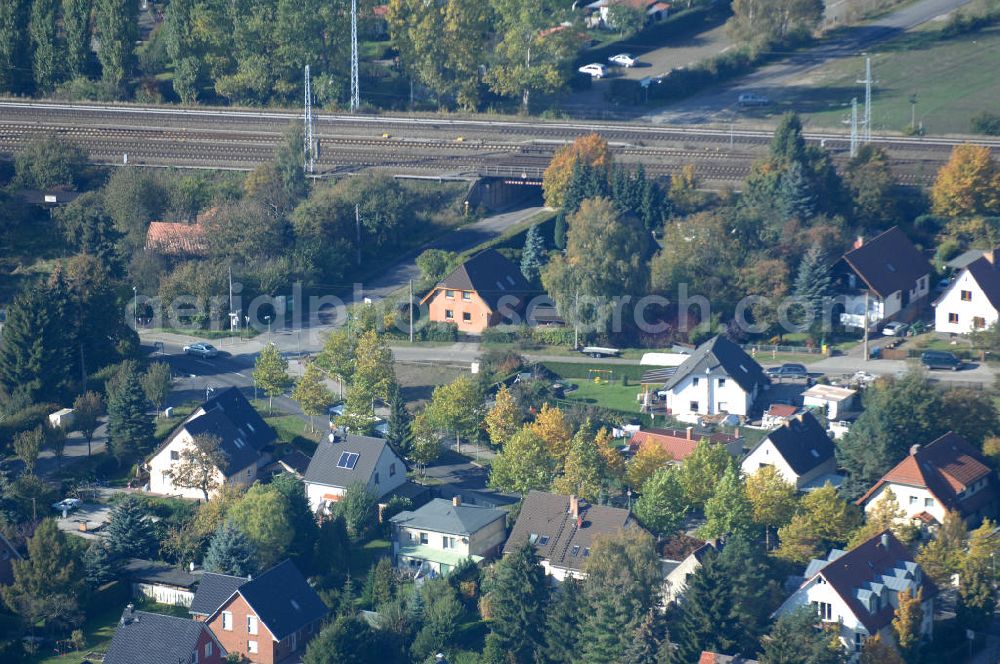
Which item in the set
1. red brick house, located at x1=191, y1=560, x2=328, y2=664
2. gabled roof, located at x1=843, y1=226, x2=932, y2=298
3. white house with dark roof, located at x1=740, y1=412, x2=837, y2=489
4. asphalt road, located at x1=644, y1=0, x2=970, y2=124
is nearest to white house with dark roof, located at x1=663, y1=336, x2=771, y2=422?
white house with dark roof, located at x1=740, y1=412, x2=837, y2=489

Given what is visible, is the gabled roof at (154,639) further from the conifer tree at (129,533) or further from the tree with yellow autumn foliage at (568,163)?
the tree with yellow autumn foliage at (568,163)

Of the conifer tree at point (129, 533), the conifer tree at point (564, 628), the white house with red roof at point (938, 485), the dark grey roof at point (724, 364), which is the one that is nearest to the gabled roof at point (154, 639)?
the conifer tree at point (129, 533)

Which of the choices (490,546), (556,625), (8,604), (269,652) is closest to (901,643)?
(556,625)

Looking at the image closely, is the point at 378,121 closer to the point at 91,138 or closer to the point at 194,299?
the point at 91,138

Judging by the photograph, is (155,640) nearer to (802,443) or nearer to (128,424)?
(128,424)

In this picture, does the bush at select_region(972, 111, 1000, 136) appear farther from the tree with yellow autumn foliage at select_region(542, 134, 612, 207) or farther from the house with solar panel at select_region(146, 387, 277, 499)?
the house with solar panel at select_region(146, 387, 277, 499)

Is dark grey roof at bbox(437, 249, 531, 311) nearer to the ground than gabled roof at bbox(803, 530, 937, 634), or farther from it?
farther from it
